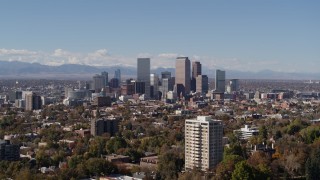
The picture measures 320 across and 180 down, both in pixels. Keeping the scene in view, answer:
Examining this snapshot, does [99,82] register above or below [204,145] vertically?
above

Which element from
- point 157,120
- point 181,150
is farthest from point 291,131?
point 157,120

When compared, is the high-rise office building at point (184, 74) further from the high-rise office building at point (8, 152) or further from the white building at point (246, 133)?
the high-rise office building at point (8, 152)

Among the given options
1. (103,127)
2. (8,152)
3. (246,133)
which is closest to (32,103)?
(103,127)

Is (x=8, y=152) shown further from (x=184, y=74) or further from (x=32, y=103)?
(x=184, y=74)

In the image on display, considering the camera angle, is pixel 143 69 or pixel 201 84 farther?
pixel 143 69

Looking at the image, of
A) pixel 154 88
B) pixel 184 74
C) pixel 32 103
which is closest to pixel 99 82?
pixel 154 88

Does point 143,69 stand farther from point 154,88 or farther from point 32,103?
point 32,103

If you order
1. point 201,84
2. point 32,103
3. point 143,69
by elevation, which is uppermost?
point 143,69

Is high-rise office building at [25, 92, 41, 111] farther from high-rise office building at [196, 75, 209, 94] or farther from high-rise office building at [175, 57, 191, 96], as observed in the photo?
high-rise office building at [196, 75, 209, 94]

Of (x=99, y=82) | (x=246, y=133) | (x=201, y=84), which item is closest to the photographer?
(x=246, y=133)

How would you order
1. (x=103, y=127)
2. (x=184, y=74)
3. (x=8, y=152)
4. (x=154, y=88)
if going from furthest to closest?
Answer: (x=184, y=74) → (x=154, y=88) → (x=103, y=127) → (x=8, y=152)
